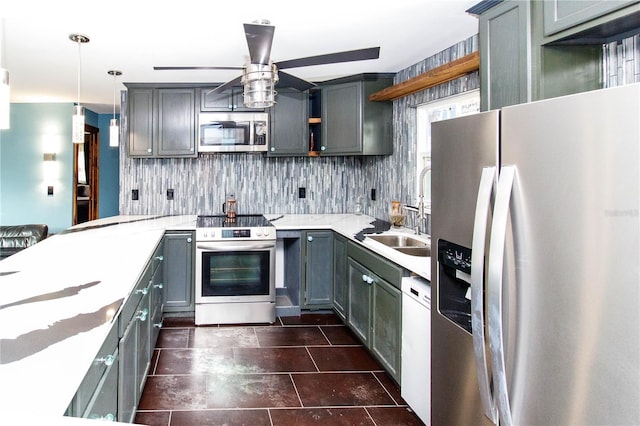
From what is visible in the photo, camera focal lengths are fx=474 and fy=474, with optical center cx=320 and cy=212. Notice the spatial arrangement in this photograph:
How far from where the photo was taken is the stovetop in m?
4.28

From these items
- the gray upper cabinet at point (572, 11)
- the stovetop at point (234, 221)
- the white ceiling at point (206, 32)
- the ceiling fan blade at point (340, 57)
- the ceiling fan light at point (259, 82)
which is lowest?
the stovetop at point (234, 221)

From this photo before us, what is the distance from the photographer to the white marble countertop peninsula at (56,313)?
99 cm

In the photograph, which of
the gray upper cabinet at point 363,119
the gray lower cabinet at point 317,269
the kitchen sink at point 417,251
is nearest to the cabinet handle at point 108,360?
the kitchen sink at point 417,251

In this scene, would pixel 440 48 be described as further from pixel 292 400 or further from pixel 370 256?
pixel 292 400

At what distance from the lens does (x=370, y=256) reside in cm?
321

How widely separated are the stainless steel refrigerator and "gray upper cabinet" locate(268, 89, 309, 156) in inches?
123

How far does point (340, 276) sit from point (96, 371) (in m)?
2.86

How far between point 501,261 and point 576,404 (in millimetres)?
408

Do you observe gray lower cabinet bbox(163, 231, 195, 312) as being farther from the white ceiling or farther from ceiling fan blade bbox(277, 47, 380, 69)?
ceiling fan blade bbox(277, 47, 380, 69)

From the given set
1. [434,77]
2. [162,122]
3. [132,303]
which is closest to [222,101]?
[162,122]

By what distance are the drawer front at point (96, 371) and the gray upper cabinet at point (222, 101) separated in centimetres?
334

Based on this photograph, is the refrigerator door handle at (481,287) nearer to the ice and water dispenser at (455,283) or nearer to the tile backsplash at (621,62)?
the ice and water dispenser at (455,283)

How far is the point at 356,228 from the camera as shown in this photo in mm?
4066

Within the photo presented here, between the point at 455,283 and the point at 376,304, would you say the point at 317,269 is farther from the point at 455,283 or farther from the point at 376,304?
the point at 455,283
